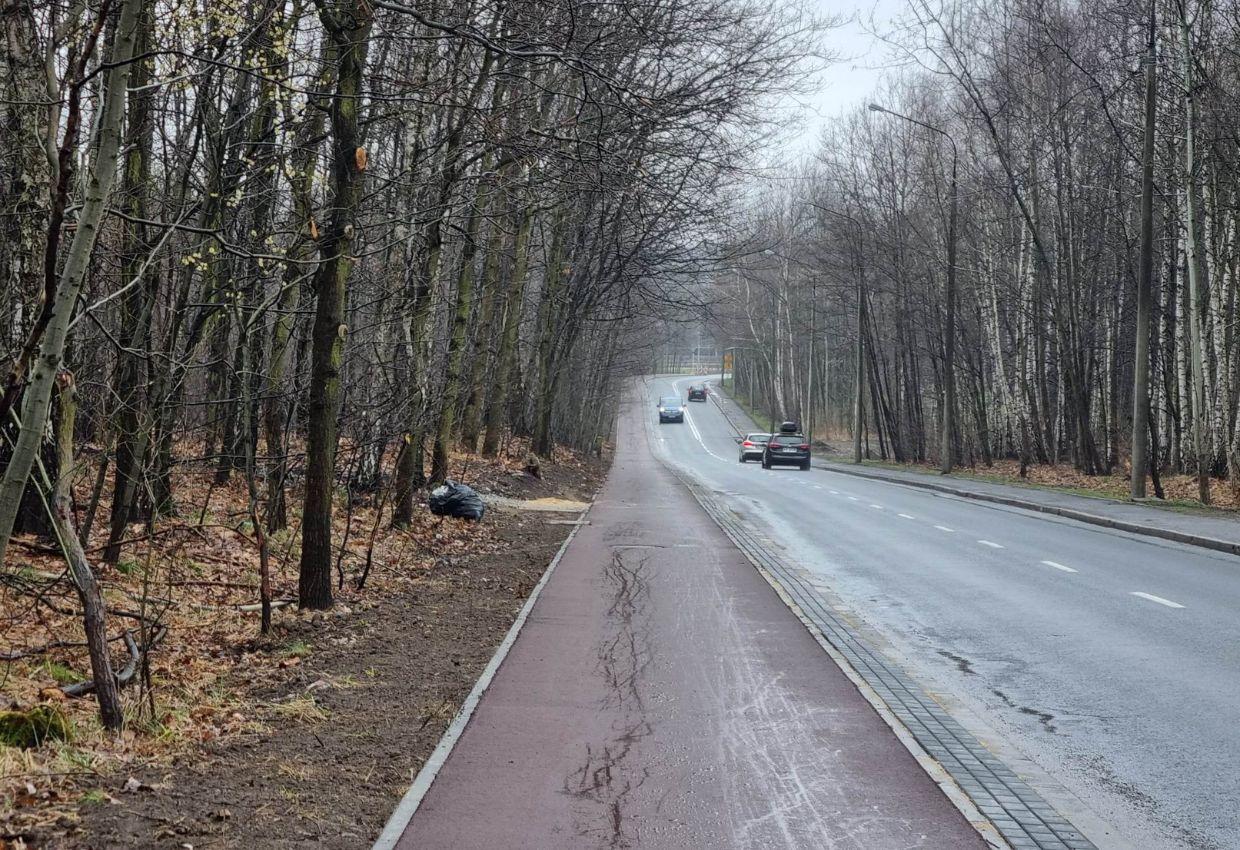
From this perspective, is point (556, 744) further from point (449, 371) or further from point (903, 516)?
point (903, 516)

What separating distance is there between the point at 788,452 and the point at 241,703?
145ft

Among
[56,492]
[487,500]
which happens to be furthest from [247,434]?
[487,500]

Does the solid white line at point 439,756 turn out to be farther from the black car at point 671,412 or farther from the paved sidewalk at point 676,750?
the black car at point 671,412

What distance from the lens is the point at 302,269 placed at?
1208cm

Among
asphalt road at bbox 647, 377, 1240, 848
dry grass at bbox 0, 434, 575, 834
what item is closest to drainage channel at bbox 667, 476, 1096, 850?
asphalt road at bbox 647, 377, 1240, 848

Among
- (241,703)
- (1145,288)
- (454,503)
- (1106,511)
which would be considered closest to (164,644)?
(241,703)

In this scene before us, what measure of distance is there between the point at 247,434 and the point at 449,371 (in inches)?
399

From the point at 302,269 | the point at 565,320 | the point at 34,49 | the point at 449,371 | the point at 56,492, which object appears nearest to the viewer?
the point at 56,492

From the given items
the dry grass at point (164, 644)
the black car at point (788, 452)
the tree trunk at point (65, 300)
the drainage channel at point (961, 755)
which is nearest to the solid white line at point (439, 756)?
the dry grass at point (164, 644)

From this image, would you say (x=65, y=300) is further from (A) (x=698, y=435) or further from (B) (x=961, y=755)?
(A) (x=698, y=435)

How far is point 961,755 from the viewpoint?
6.47 metres

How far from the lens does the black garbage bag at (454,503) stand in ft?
60.7

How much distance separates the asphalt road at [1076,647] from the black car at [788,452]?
91.1 feet

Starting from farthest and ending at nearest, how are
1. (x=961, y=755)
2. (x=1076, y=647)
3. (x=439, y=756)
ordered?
(x=1076, y=647)
(x=961, y=755)
(x=439, y=756)
